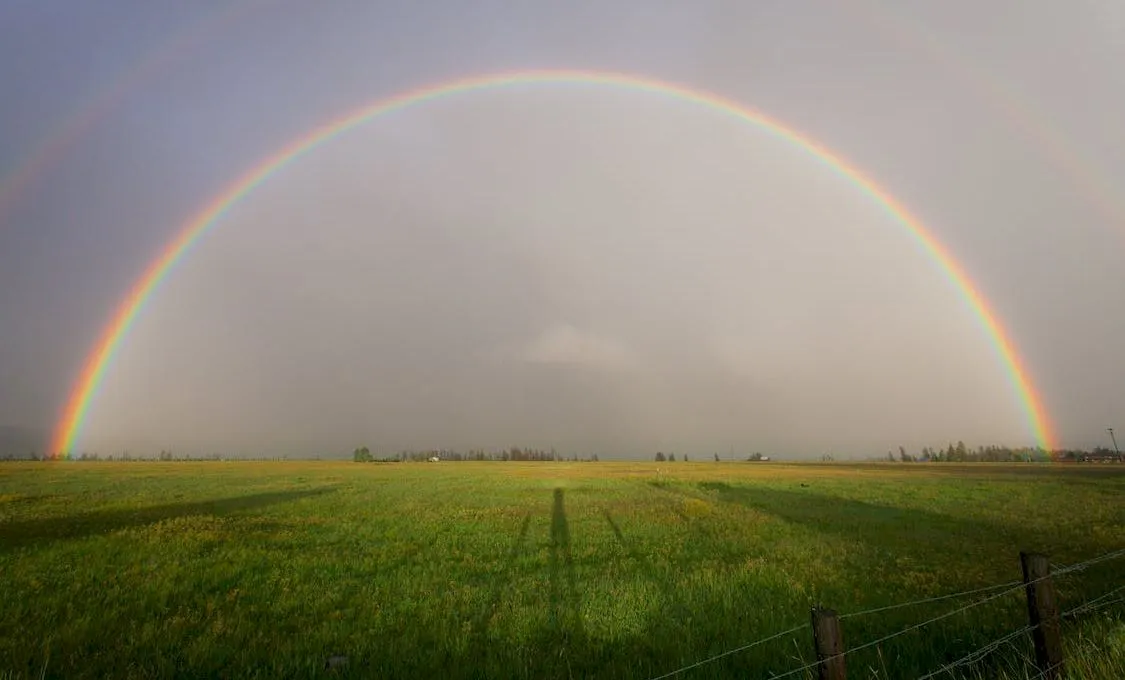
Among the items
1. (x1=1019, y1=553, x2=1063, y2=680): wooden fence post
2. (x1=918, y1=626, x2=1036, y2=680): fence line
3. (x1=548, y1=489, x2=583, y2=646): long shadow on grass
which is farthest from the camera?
(x1=548, y1=489, x2=583, y2=646): long shadow on grass

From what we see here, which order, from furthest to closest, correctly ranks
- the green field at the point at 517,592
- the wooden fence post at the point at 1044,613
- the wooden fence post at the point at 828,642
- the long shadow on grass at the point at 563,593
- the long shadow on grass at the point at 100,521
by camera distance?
the long shadow on grass at the point at 100,521 < the long shadow on grass at the point at 563,593 < the green field at the point at 517,592 < the wooden fence post at the point at 1044,613 < the wooden fence post at the point at 828,642

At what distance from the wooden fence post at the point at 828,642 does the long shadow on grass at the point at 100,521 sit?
23.5 m

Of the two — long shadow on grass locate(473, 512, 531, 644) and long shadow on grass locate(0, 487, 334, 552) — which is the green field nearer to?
long shadow on grass locate(473, 512, 531, 644)

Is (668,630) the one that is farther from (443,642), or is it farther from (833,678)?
(833,678)

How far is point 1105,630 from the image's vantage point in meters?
8.57

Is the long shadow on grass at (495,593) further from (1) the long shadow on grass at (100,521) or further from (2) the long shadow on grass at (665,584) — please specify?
(1) the long shadow on grass at (100,521)

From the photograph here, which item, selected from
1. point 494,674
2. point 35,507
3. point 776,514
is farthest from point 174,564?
point 776,514

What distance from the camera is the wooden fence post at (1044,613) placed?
6.41 m

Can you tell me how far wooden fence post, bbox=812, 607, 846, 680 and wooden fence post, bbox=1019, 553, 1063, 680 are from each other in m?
3.45

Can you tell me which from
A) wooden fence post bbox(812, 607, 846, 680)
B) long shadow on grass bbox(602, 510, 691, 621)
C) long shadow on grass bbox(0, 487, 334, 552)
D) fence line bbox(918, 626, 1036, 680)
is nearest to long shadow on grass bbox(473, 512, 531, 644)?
long shadow on grass bbox(602, 510, 691, 621)

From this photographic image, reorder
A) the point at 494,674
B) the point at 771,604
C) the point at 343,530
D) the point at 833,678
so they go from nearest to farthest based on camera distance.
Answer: the point at 833,678 → the point at 494,674 → the point at 771,604 → the point at 343,530

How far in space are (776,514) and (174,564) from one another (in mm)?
25123

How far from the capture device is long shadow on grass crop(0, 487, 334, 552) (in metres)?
19.5

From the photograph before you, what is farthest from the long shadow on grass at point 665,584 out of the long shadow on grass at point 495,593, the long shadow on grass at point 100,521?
the long shadow on grass at point 100,521
